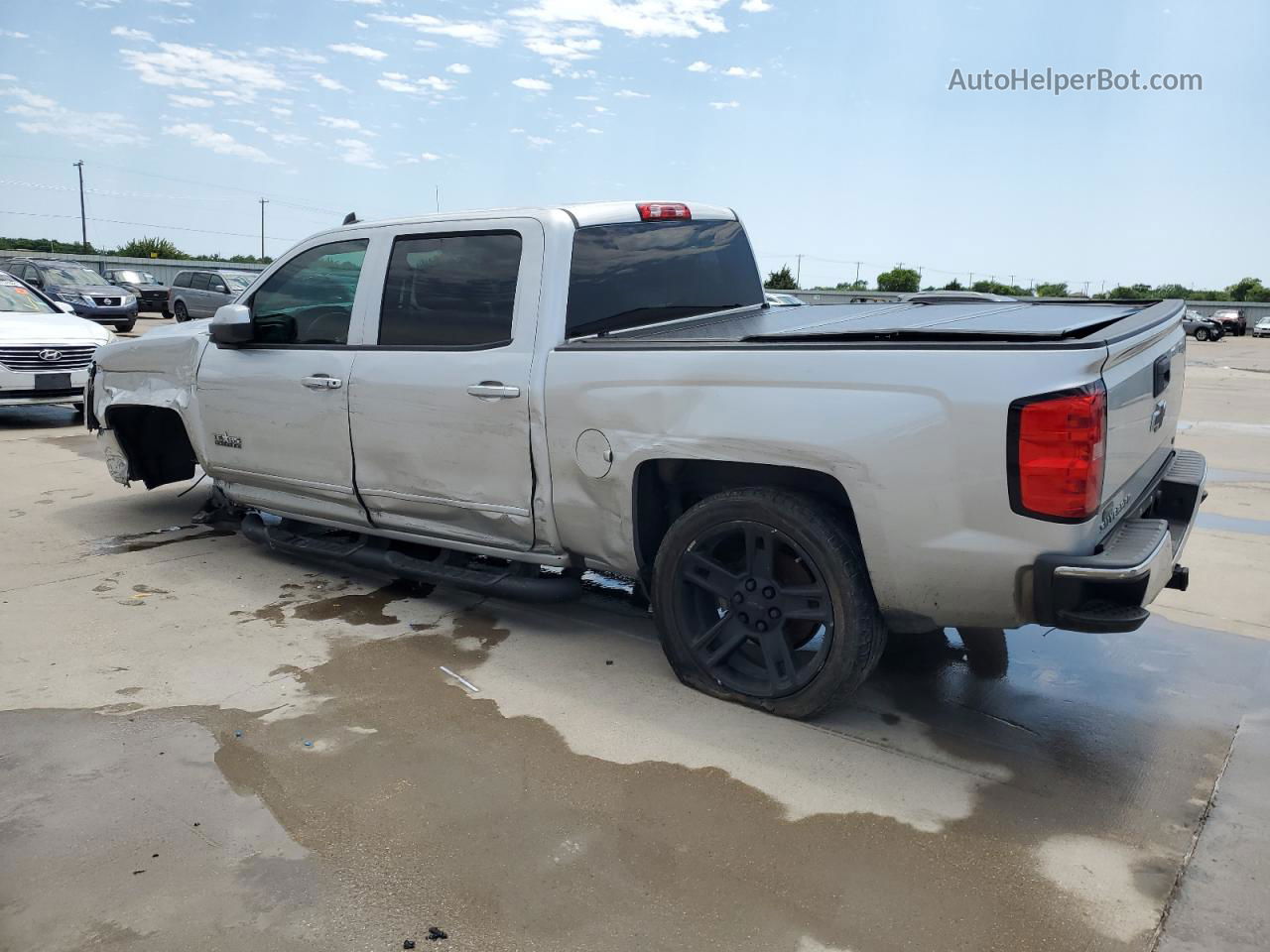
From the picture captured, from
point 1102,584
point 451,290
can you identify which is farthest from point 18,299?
point 1102,584

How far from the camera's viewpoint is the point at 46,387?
33.2ft

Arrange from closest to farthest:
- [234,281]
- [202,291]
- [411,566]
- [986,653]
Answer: [986,653], [411,566], [234,281], [202,291]

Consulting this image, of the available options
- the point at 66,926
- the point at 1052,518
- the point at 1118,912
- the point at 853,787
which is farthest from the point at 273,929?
the point at 1052,518

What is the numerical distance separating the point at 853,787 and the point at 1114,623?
943 mm

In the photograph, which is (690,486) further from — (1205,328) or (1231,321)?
(1231,321)

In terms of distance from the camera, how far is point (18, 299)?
1127 cm

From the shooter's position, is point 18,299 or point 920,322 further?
point 18,299

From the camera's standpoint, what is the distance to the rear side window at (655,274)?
4.26m

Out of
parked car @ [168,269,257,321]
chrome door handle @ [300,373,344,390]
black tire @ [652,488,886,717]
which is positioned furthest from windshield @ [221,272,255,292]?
black tire @ [652,488,886,717]

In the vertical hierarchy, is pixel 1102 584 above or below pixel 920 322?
below

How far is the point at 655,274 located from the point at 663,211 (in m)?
0.33

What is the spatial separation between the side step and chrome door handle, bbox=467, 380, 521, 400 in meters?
0.82

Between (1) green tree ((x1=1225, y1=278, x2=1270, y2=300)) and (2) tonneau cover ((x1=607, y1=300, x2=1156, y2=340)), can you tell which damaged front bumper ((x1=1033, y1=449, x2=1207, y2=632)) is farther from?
(1) green tree ((x1=1225, y1=278, x2=1270, y2=300))

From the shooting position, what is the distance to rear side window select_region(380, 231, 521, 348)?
4.30m
